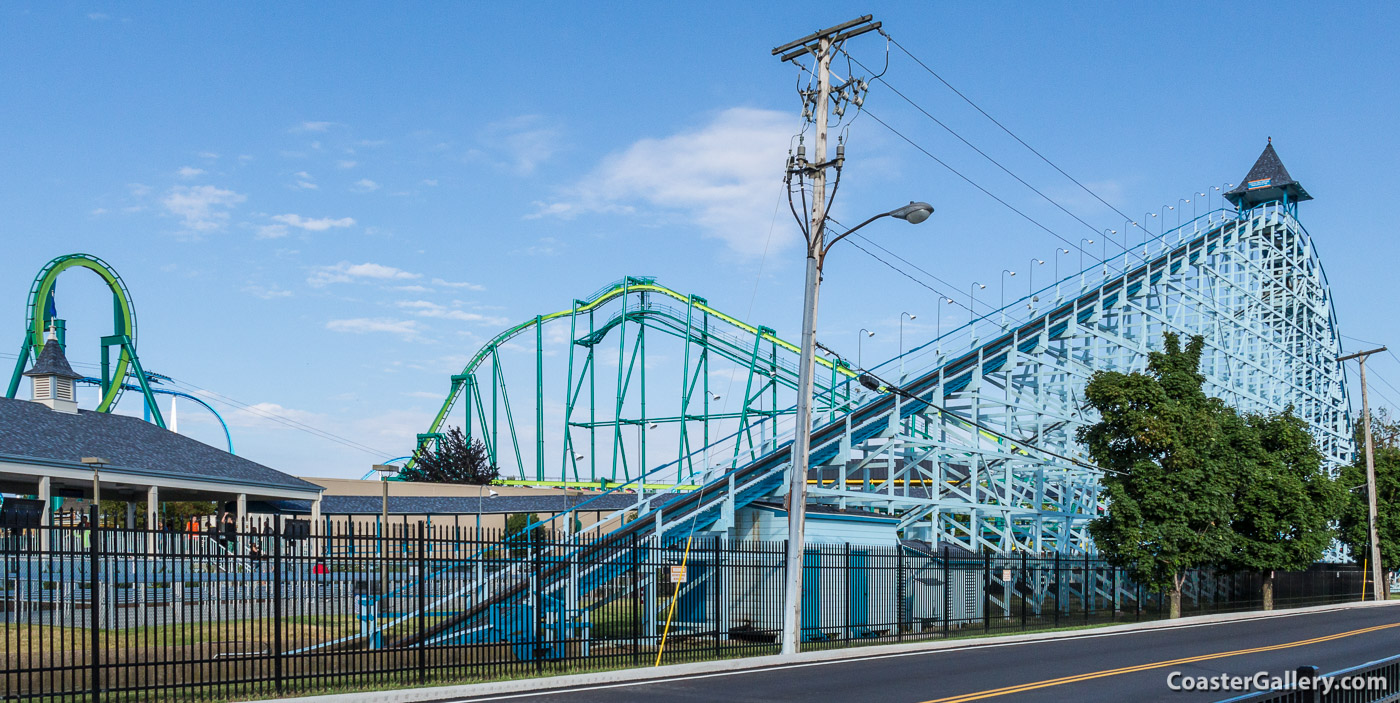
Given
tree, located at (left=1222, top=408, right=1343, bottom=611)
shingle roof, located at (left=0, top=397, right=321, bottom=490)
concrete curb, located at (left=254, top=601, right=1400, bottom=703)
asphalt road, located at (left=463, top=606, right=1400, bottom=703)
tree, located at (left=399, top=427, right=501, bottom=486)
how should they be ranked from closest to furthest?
concrete curb, located at (left=254, top=601, right=1400, bottom=703)
asphalt road, located at (left=463, top=606, right=1400, bottom=703)
shingle roof, located at (left=0, top=397, right=321, bottom=490)
tree, located at (left=1222, top=408, right=1343, bottom=611)
tree, located at (left=399, top=427, right=501, bottom=486)

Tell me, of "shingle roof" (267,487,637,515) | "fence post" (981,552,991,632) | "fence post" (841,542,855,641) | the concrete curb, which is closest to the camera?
the concrete curb

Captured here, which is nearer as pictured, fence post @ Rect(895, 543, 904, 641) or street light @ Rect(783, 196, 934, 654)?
street light @ Rect(783, 196, 934, 654)

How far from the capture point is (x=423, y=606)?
1590cm


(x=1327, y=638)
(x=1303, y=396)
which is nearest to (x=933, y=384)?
(x=1327, y=638)

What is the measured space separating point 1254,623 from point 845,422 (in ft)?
42.6

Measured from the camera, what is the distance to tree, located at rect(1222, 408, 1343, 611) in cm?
3934

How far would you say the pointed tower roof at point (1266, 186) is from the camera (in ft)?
210

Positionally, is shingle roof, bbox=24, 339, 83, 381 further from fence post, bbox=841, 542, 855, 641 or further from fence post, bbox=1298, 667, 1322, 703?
fence post, bbox=1298, 667, 1322, 703

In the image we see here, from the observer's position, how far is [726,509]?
29141mm

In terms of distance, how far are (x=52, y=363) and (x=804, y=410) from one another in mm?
31493

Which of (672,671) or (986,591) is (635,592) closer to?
(672,671)
